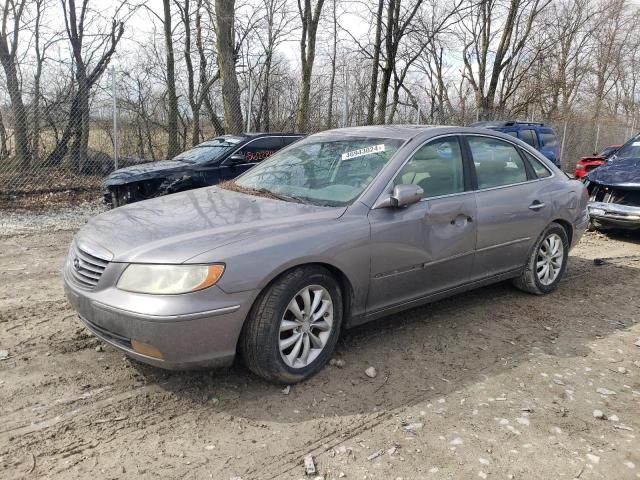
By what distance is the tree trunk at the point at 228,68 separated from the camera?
13.2 metres

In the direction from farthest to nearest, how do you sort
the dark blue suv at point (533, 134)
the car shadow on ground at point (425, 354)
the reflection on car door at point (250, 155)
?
the dark blue suv at point (533, 134) < the reflection on car door at point (250, 155) < the car shadow on ground at point (425, 354)

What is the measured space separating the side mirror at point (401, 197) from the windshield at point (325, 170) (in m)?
0.21

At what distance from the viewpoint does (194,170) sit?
326 inches

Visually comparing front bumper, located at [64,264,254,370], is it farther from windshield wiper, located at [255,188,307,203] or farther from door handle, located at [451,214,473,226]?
door handle, located at [451,214,473,226]

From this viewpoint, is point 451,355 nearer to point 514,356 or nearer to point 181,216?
point 514,356

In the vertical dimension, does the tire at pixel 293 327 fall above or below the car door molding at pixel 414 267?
below

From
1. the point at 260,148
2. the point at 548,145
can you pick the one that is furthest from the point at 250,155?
the point at 548,145

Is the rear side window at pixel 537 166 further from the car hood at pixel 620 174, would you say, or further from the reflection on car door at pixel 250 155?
the reflection on car door at pixel 250 155

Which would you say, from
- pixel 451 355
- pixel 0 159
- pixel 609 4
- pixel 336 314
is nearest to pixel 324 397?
pixel 336 314

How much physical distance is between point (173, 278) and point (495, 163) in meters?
3.06

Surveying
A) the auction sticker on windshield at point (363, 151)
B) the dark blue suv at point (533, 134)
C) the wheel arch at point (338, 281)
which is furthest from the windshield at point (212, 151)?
the dark blue suv at point (533, 134)

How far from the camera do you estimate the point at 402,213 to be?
3635 mm

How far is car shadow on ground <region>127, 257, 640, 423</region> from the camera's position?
3.09 m

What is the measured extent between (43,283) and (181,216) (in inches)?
93.7
